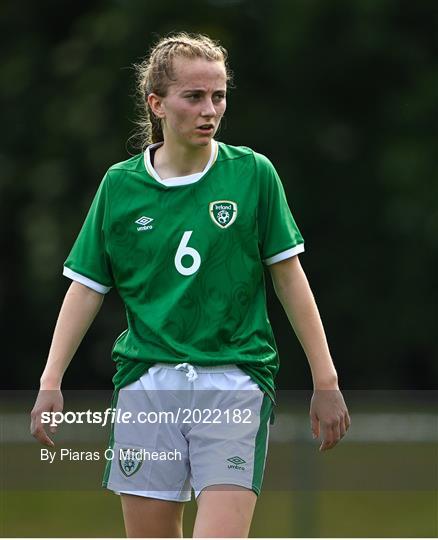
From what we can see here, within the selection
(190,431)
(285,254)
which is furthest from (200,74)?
(190,431)

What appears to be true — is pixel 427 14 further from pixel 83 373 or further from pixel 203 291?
pixel 203 291

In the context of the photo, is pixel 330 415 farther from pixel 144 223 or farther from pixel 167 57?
pixel 167 57

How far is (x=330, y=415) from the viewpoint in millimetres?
3027

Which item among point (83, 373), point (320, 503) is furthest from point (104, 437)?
point (83, 373)

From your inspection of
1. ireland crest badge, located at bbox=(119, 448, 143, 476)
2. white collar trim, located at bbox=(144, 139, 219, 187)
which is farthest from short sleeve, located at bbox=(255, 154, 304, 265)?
ireland crest badge, located at bbox=(119, 448, 143, 476)

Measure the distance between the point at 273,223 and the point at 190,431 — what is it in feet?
1.70

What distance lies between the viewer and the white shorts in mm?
2965

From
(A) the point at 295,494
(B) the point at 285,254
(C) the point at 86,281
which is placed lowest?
(A) the point at 295,494

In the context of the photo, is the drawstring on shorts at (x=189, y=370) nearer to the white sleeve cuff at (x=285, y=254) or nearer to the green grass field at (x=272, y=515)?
the white sleeve cuff at (x=285, y=254)

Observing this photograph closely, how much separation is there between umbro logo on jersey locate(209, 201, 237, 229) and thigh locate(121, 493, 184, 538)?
65cm

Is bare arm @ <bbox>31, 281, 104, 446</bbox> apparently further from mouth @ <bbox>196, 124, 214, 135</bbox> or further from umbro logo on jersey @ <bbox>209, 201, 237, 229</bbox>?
mouth @ <bbox>196, 124, 214, 135</bbox>

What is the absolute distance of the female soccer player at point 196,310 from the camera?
299 centimetres

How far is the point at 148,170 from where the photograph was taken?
313 centimetres

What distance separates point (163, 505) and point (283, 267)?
0.61 m
